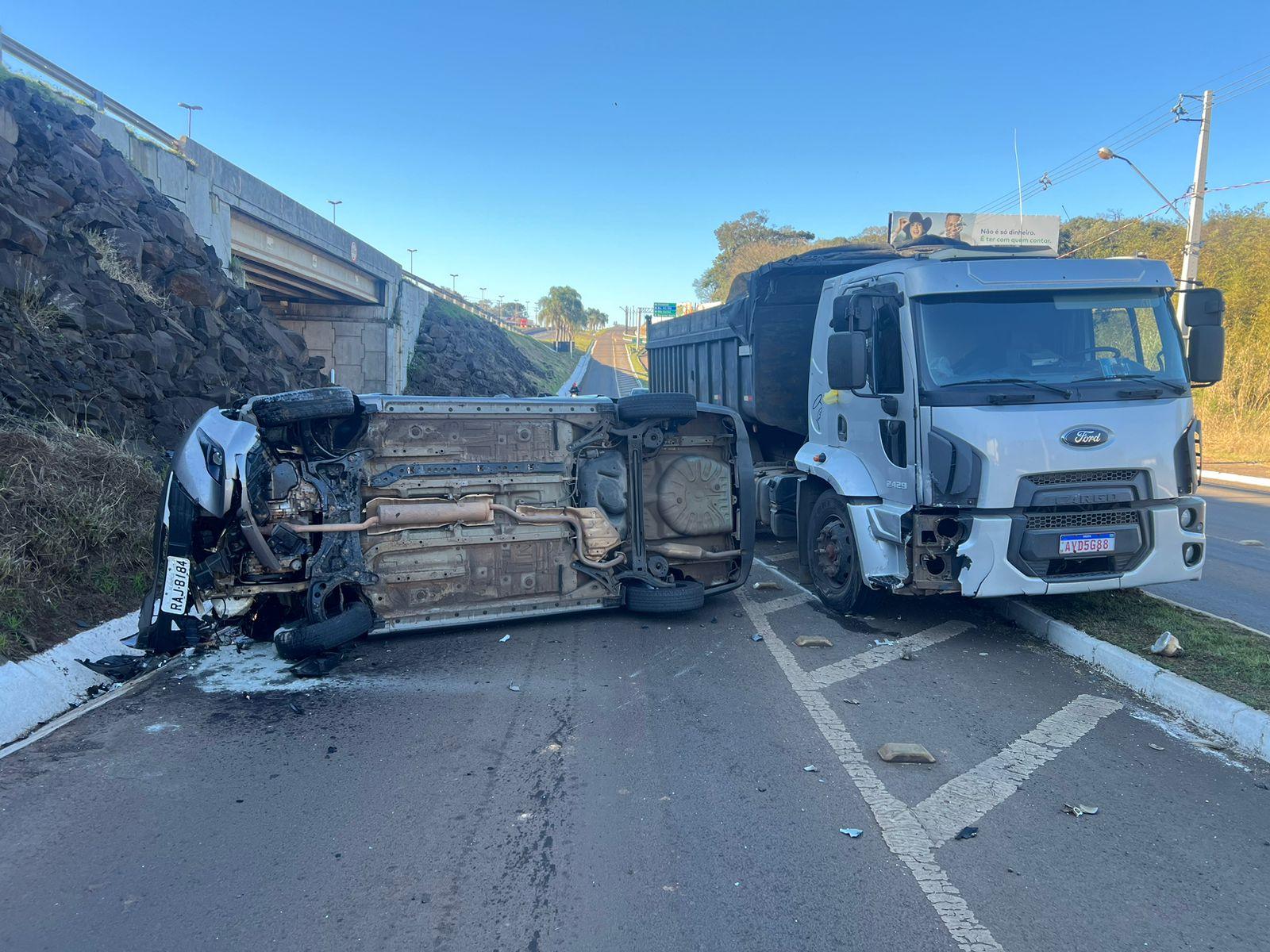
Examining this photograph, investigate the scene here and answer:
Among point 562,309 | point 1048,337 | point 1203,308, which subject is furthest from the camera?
point 562,309

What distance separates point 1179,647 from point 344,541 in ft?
18.7

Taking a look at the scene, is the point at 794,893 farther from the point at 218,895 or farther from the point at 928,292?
the point at 928,292

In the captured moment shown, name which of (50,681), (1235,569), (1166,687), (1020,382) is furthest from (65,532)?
(1235,569)

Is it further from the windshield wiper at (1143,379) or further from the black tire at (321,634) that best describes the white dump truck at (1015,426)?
the black tire at (321,634)

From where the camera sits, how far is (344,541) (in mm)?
5684

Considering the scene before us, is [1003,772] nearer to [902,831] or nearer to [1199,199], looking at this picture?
[902,831]

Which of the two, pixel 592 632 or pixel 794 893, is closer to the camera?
pixel 794 893

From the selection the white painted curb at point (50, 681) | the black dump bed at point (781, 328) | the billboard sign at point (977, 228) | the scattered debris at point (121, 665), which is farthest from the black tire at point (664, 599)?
the billboard sign at point (977, 228)

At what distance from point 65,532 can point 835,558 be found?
613 centimetres

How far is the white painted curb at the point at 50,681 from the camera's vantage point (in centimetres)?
448

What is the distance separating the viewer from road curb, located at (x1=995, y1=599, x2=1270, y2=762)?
4.22m

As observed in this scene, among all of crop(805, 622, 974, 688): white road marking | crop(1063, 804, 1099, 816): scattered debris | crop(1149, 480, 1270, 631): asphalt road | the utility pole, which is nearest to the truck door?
crop(805, 622, 974, 688): white road marking

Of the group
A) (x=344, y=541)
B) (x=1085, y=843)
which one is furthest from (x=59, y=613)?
(x=1085, y=843)

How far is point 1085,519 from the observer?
→ 5.49m
